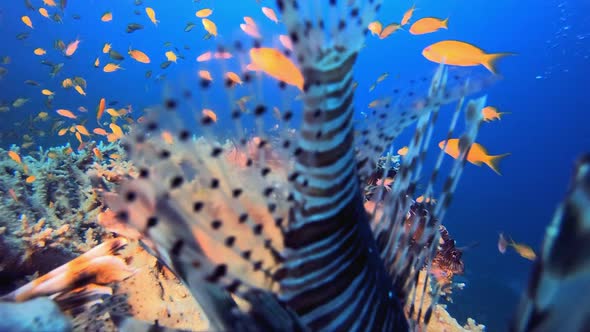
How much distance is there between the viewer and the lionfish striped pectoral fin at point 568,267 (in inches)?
21.0

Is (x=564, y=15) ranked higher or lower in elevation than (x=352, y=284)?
higher

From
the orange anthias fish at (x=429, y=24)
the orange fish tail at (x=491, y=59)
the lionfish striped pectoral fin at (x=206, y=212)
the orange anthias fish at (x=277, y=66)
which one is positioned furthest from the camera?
the orange anthias fish at (x=429, y=24)

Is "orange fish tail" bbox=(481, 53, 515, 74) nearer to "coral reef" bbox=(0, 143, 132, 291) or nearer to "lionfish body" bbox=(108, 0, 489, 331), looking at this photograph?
"lionfish body" bbox=(108, 0, 489, 331)

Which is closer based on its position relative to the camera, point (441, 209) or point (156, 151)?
point (156, 151)

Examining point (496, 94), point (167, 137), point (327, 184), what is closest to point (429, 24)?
point (327, 184)

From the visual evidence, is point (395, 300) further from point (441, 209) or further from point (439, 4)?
point (439, 4)

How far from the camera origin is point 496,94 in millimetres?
52688

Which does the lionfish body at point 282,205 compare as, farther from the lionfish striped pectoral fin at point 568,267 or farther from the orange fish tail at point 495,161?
the orange fish tail at point 495,161

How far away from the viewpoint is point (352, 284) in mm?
1079

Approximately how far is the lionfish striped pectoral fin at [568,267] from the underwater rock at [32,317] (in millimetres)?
1392

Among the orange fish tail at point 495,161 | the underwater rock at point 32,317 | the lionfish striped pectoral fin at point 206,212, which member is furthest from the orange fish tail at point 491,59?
the underwater rock at point 32,317

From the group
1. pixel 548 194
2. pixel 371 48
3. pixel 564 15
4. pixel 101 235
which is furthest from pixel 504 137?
pixel 101 235

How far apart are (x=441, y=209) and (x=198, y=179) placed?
0.97 m

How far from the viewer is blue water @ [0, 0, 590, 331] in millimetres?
24938
